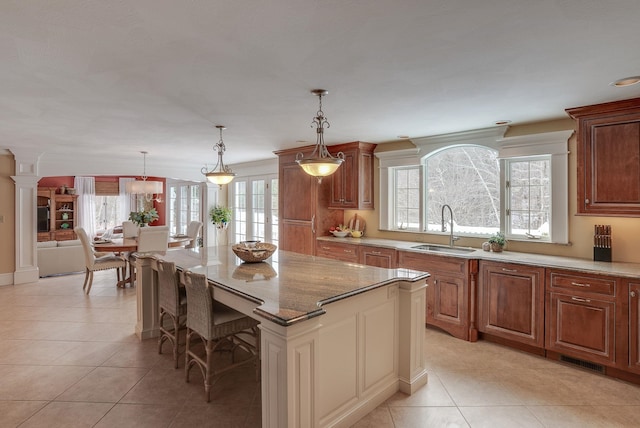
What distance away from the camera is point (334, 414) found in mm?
2119

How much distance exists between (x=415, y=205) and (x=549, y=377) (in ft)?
8.24

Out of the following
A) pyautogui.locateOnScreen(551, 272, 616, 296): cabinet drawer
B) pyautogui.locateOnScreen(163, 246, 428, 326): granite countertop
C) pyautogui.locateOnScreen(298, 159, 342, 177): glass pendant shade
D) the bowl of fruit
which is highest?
pyautogui.locateOnScreen(298, 159, 342, 177): glass pendant shade

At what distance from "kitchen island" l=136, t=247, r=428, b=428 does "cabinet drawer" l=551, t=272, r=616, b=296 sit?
4.53 feet

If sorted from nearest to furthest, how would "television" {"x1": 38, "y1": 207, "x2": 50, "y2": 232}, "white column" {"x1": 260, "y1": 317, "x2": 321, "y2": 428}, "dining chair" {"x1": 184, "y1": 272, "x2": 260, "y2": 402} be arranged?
"white column" {"x1": 260, "y1": 317, "x2": 321, "y2": 428} < "dining chair" {"x1": 184, "y1": 272, "x2": 260, "y2": 402} < "television" {"x1": 38, "y1": 207, "x2": 50, "y2": 232}

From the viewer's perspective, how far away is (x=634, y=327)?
267 cm

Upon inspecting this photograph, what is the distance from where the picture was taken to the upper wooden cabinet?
2824mm

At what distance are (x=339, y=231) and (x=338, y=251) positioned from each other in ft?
Result: 1.55

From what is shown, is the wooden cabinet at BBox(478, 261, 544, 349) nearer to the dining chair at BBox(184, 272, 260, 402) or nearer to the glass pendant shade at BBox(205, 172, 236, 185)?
the dining chair at BBox(184, 272, 260, 402)

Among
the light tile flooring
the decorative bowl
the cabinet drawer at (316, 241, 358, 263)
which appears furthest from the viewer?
the cabinet drawer at (316, 241, 358, 263)

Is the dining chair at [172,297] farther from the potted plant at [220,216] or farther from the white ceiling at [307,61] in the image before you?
the potted plant at [220,216]

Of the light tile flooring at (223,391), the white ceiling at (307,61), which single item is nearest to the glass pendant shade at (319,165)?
the white ceiling at (307,61)

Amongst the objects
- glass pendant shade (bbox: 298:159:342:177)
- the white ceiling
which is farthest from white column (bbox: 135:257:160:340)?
glass pendant shade (bbox: 298:159:342:177)

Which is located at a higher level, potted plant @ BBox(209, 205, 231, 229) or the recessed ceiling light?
the recessed ceiling light

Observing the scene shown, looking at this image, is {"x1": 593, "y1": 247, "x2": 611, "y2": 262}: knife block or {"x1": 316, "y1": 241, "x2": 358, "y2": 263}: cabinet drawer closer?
{"x1": 593, "y1": 247, "x2": 611, "y2": 262}: knife block
